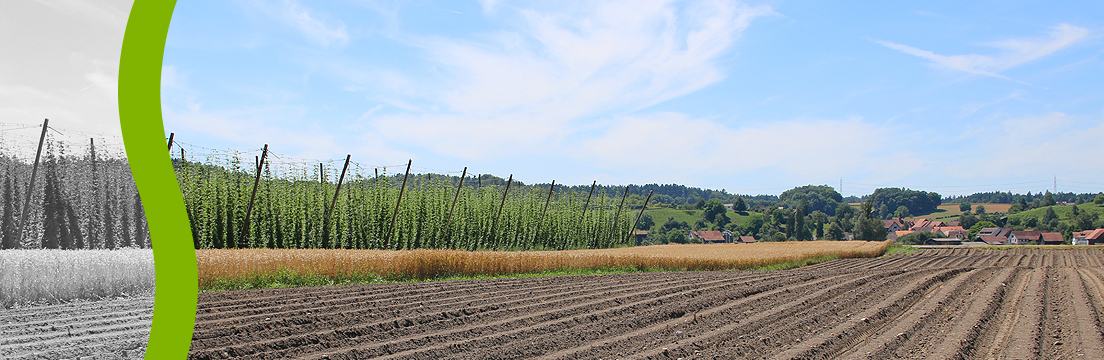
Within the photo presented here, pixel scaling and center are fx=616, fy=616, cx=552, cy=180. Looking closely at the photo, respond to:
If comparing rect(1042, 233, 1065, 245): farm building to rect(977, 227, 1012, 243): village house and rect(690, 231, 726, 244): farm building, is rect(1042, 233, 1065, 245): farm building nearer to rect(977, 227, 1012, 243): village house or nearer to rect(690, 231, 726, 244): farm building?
rect(977, 227, 1012, 243): village house

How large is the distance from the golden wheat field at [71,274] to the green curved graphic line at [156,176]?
2.7 inches

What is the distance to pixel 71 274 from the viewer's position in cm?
230

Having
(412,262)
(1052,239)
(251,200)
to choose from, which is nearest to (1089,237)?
(1052,239)

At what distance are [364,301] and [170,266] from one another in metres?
7.82

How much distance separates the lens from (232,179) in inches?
616

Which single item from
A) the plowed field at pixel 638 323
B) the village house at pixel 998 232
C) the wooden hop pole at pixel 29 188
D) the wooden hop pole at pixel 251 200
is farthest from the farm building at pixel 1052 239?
the wooden hop pole at pixel 29 188

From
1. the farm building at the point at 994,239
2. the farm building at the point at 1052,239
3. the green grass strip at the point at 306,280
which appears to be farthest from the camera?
the farm building at the point at 994,239

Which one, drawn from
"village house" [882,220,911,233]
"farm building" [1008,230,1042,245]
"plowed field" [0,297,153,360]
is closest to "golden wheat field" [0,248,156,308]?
"plowed field" [0,297,153,360]

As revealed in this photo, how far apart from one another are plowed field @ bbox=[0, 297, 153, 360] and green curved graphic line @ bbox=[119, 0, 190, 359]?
53 millimetres

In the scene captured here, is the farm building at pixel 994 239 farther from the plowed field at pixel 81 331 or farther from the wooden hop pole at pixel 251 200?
the plowed field at pixel 81 331

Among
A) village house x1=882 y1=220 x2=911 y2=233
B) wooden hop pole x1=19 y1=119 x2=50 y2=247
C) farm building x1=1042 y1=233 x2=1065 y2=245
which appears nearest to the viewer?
wooden hop pole x1=19 y1=119 x2=50 y2=247

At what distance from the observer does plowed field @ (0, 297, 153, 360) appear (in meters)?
1.89

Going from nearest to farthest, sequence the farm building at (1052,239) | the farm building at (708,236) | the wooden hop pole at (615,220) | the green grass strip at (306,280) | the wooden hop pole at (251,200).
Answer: the green grass strip at (306,280)
the wooden hop pole at (251,200)
the wooden hop pole at (615,220)
the farm building at (708,236)
the farm building at (1052,239)

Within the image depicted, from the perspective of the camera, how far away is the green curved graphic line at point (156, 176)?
192 centimetres
